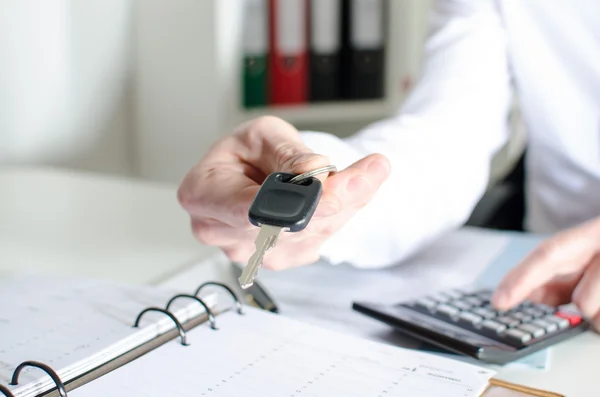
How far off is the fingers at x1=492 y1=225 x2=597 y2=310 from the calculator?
1 centimetres

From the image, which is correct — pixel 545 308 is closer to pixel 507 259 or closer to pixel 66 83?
pixel 507 259

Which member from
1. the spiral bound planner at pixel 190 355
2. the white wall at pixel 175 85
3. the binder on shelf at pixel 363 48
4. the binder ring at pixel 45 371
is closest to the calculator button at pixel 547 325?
the spiral bound planner at pixel 190 355

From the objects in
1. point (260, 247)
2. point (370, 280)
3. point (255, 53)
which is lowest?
point (370, 280)

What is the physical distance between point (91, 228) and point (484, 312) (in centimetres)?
50

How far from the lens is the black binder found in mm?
397

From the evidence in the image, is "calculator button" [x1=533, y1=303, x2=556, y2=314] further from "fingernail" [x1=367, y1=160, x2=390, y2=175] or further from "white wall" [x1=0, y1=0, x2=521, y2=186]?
"white wall" [x1=0, y1=0, x2=521, y2=186]

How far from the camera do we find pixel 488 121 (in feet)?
2.82

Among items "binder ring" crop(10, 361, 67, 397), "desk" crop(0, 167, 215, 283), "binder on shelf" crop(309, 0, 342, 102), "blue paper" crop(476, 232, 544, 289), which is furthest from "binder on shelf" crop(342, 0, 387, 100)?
"binder ring" crop(10, 361, 67, 397)

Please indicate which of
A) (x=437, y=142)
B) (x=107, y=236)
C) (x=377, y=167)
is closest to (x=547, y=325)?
(x=377, y=167)

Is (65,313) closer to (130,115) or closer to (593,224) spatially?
(593,224)

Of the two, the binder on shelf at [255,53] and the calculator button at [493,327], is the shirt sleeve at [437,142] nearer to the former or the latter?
the calculator button at [493,327]

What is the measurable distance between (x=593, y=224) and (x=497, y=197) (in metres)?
0.42

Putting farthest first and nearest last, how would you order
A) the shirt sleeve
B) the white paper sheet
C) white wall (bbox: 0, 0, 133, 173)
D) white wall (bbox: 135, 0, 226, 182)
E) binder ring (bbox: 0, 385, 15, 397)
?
white wall (bbox: 135, 0, 226, 182) < white wall (bbox: 0, 0, 133, 173) < the shirt sleeve < the white paper sheet < binder ring (bbox: 0, 385, 15, 397)

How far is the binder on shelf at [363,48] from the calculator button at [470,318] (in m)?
0.98
